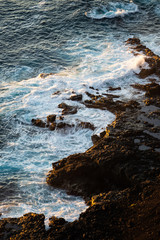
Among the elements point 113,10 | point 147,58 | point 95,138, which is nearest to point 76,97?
point 95,138

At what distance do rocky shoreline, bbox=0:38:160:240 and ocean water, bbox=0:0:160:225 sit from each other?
675mm

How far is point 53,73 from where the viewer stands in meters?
19.5

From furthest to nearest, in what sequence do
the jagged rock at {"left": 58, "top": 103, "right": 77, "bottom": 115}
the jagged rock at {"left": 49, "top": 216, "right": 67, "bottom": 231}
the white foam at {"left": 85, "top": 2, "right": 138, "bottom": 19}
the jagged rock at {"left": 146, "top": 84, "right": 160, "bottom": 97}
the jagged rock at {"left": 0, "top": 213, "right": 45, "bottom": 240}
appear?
the white foam at {"left": 85, "top": 2, "right": 138, "bottom": 19}
the jagged rock at {"left": 146, "top": 84, "right": 160, "bottom": 97}
the jagged rock at {"left": 58, "top": 103, "right": 77, "bottom": 115}
the jagged rock at {"left": 49, "top": 216, "right": 67, "bottom": 231}
the jagged rock at {"left": 0, "top": 213, "right": 45, "bottom": 240}

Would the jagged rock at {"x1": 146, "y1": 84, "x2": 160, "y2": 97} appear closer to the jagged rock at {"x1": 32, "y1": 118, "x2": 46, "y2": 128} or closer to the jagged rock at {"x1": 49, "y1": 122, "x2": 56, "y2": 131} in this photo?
the jagged rock at {"x1": 49, "y1": 122, "x2": 56, "y2": 131}

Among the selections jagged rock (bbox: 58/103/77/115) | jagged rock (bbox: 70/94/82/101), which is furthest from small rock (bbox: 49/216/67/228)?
jagged rock (bbox: 70/94/82/101)

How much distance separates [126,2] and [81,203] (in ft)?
85.1

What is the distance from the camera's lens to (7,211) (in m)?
9.88

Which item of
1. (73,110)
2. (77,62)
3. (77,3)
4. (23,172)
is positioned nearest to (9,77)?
(77,62)

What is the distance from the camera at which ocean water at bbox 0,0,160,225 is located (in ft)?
36.5

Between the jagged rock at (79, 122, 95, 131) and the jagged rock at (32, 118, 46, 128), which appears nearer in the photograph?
the jagged rock at (79, 122, 95, 131)

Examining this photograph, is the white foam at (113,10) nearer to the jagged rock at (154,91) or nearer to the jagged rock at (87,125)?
the jagged rock at (154,91)

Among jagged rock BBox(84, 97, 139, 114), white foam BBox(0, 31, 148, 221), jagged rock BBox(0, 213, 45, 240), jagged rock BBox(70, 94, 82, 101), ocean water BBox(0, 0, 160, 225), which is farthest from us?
jagged rock BBox(70, 94, 82, 101)

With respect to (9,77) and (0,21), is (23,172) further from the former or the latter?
(0,21)

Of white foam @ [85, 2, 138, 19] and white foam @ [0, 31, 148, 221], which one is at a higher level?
white foam @ [85, 2, 138, 19]
